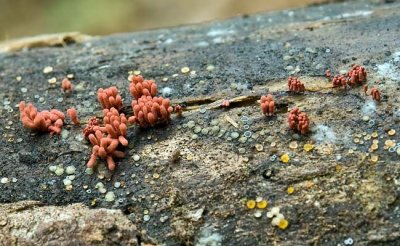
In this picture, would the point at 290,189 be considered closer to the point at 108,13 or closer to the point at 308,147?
the point at 308,147

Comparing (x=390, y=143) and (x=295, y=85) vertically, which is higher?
(x=295, y=85)

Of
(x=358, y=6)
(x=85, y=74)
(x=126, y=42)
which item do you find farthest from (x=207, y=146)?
(x=358, y=6)

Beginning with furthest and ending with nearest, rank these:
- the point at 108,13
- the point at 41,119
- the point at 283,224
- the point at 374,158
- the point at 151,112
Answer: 1. the point at 108,13
2. the point at 41,119
3. the point at 151,112
4. the point at 374,158
5. the point at 283,224

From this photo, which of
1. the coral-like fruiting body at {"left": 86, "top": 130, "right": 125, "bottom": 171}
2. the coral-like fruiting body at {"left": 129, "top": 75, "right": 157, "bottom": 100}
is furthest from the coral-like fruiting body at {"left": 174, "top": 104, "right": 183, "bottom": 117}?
the coral-like fruiting body at {"left": 86, "top": 130, "right": 125, "bottom": 171}

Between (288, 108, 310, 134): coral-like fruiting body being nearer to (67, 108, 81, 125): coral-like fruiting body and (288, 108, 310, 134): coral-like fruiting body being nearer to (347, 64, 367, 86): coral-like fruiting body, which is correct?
(347, 64, 367, 86): coral-like fruiting body

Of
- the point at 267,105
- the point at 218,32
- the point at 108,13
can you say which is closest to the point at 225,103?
the point at 267,105

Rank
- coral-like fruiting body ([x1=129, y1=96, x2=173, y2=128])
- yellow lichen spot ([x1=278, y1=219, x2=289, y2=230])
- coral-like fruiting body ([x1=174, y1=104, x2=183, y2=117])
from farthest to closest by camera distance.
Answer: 1. coral-like fruiting body ([x1=174, y1=104, x2=183, y2=117])
2. coral-like fruiting body ([x1=129, y1=96, x2=173, y2=128])
3. yellow lichen spot ([x1=278, y1=219, x2=289, y2=230])

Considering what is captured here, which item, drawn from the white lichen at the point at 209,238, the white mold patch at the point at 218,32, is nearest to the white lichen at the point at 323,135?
the white lichen at the point at 209,238

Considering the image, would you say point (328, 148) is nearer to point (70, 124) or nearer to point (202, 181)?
point (202, 181)
